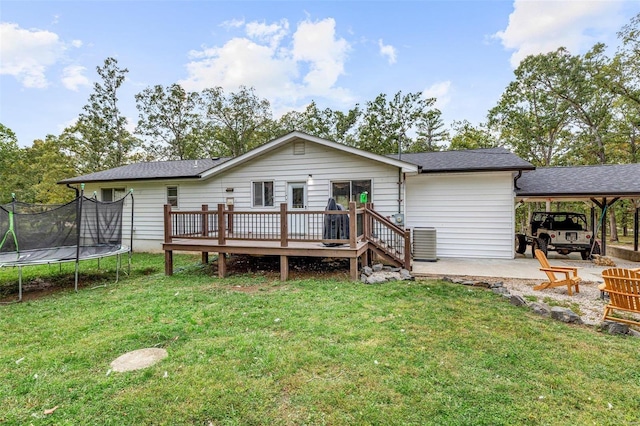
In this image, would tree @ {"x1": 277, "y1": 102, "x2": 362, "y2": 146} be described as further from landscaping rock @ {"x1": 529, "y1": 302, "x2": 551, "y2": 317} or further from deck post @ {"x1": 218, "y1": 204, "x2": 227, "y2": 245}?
landscaping rock @ {"x1": 529, "y1": 302, "x2": 551, "y2": 317}

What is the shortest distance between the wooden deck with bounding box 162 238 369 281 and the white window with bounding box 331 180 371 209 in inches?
84.5

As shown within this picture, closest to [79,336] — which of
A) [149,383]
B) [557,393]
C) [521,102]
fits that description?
[149,383]

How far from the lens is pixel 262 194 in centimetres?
1012

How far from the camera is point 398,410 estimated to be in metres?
2.34

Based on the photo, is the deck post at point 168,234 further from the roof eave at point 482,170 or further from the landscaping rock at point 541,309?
the landscaping rock at point 541,309

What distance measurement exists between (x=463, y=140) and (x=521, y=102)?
4578 mm

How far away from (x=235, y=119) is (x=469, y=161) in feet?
65.9

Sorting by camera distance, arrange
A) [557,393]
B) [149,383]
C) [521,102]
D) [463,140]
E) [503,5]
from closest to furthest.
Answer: [557,393] → [149,383] → [503,5] → [521,102] → [463,140]

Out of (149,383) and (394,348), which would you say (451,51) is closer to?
(394,348)

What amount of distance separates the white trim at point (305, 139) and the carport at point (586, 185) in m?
4.15

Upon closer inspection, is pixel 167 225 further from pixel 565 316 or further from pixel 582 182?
pixel 582 182

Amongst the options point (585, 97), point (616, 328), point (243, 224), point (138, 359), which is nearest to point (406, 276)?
point (616, 328)

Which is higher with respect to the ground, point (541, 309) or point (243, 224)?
point (243, 224)

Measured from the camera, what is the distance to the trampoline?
19.8 feet
